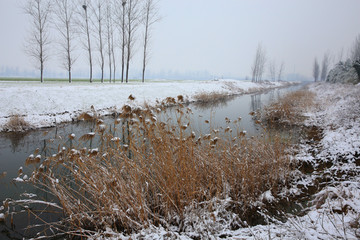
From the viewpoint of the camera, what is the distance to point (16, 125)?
7.36 meters

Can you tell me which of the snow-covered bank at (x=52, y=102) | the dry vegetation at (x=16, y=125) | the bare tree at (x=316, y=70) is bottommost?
→ the dry vegetation at (x=16, y=125)

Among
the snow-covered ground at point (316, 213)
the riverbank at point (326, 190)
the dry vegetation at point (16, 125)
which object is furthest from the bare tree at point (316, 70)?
the dry vegetation at point (16, 125)

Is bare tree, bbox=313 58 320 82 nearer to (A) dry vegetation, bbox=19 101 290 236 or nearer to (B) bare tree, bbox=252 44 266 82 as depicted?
(B) bare tree, bbox=252 44 266 82

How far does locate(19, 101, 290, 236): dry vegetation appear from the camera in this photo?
251cm

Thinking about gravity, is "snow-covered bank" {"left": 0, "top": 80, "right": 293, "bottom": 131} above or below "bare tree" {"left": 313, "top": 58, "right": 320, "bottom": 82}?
below

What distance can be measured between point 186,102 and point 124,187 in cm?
1349

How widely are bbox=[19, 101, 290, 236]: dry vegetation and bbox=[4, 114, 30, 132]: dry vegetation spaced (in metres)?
5.47

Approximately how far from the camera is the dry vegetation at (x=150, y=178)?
2.51 meters

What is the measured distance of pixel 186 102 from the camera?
16.0m

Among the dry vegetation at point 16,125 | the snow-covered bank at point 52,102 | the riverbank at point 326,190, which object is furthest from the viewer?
the snow-covered bank at point 52,102

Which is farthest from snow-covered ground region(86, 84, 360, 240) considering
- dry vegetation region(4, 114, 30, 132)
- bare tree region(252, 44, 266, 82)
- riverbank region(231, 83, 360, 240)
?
bare tree region(252, 44, 266, 82)

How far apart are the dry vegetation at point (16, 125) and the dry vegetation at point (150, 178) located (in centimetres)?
547

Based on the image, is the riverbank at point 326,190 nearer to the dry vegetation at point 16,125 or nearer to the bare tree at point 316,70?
the dry vegetation at point 16,125

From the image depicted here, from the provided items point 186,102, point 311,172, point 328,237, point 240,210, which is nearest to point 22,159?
point 240,210
